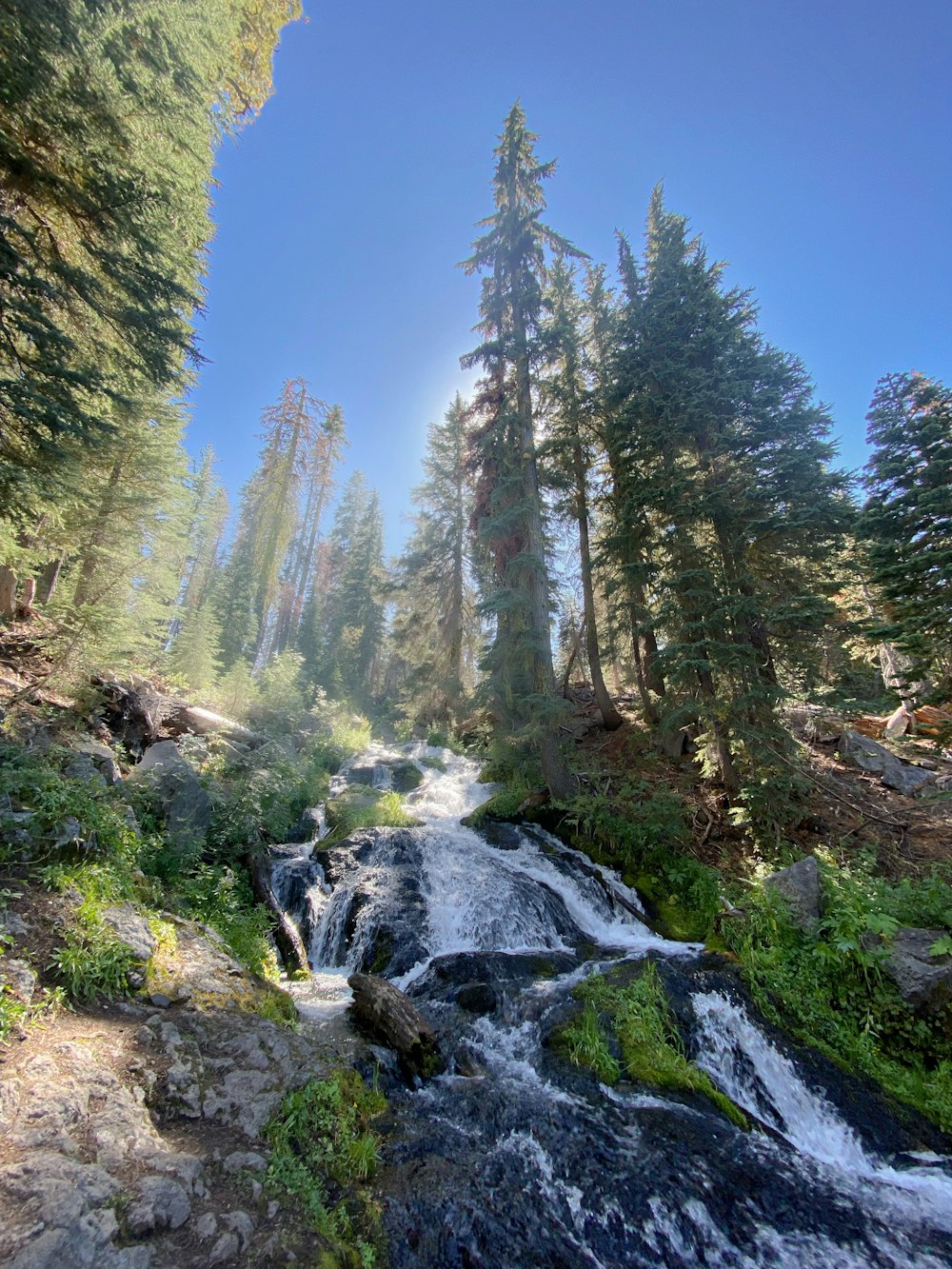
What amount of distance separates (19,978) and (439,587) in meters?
21.4

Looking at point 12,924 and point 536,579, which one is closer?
point 12,924

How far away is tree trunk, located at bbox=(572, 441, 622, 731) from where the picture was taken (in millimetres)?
15625

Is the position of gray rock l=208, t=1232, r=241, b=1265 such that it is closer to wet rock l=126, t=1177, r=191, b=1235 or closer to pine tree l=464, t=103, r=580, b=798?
wet rock l=126, t=1177, r=191, b=1235

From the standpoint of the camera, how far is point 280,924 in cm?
791

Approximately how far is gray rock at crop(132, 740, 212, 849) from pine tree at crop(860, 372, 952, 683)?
1164 centimetres

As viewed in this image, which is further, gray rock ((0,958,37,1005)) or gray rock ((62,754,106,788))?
gray rock ((62,754,106,788))

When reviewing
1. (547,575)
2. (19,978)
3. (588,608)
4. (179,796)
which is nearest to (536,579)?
(547,575)

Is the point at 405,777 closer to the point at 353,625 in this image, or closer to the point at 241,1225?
the point at 241,1225

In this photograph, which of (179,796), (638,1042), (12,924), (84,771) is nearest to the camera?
(12,924)

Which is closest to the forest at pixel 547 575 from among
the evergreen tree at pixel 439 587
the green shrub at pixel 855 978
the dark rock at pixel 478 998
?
the green shrub at pixel 855 978

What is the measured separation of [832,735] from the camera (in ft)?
39.7

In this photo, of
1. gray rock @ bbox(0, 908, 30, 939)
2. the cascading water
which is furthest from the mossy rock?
gray rock @ bbox(0, 908, 30, 939)

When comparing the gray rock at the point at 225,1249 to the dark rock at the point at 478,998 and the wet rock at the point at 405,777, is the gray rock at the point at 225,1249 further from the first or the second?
the wet rock at the point at 405,777

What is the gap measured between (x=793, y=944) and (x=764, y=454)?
30.9 ft
